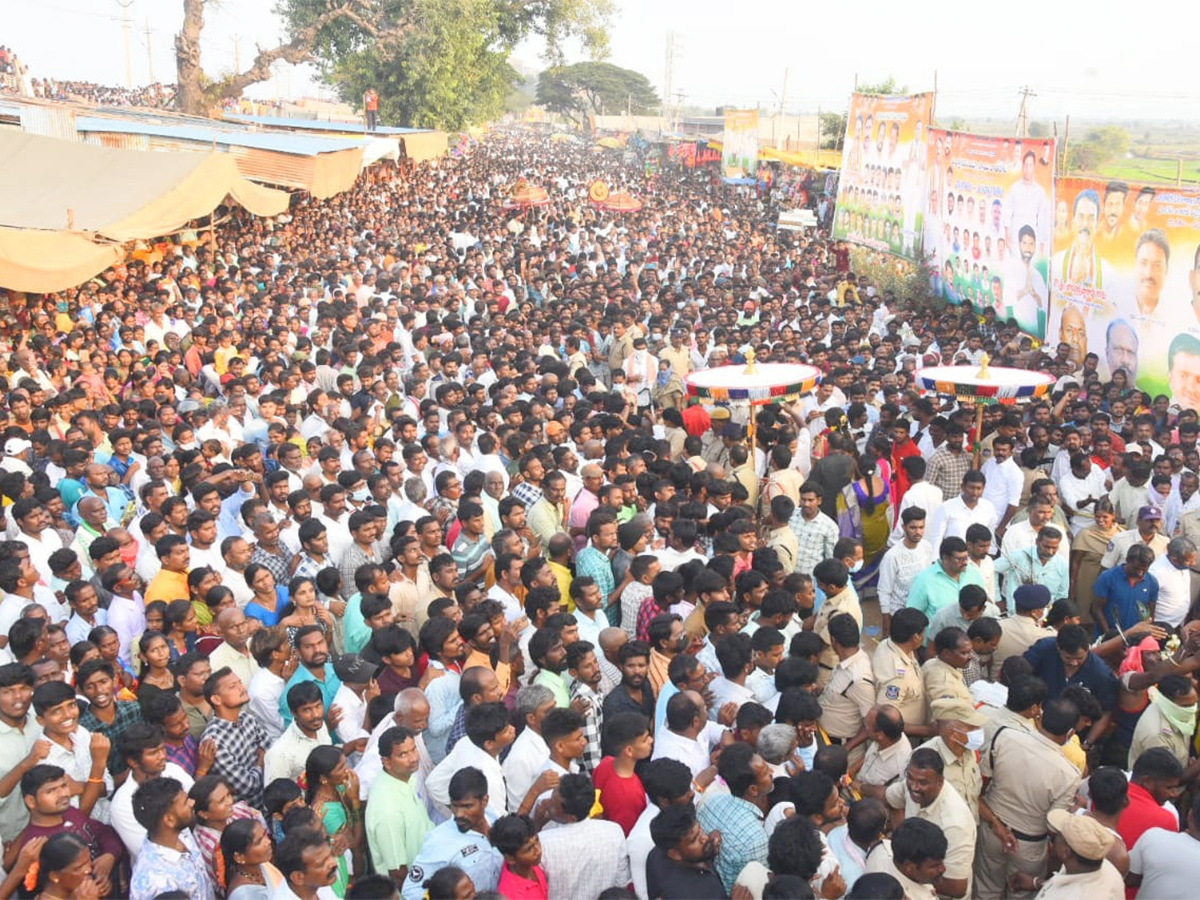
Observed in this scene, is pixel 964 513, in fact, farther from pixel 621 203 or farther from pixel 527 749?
pixel 621 203

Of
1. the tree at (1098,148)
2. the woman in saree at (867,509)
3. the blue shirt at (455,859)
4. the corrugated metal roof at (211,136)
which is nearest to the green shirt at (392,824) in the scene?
the blue shirt at (455,859)

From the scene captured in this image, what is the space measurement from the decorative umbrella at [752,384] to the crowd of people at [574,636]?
379 millimetres

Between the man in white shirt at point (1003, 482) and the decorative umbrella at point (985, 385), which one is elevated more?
the decorative umbrella at point (985, 385)

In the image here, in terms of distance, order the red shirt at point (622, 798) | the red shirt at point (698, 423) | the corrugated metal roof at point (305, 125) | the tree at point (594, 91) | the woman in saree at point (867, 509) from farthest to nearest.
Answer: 1. the tree at point (594, 91)
2. the corrugated metal roof at point (305, 125)
3. the red shirt at point (698, 423)
4. the woman in saree at point (867, 509)
5. the red shirt at point (622, 798)

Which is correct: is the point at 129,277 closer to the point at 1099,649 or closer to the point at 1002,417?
the point at 1002,417

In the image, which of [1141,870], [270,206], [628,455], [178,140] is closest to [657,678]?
[1141,870]

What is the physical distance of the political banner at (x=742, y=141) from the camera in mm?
33656

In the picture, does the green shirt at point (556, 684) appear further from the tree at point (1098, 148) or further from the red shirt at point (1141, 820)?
the tree at point (1098, 148)

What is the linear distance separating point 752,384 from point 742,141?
94.4ft

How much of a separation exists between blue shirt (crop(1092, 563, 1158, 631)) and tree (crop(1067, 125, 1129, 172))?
40.3 ft

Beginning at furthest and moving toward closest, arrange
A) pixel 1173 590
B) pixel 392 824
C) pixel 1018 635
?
pixel 1173 590, pixel 1018 635, pixel 392 824

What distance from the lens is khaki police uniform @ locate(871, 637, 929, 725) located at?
4660 millimetres

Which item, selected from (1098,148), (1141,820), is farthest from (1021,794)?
(1098,148)

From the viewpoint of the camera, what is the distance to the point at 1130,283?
36.5ft
